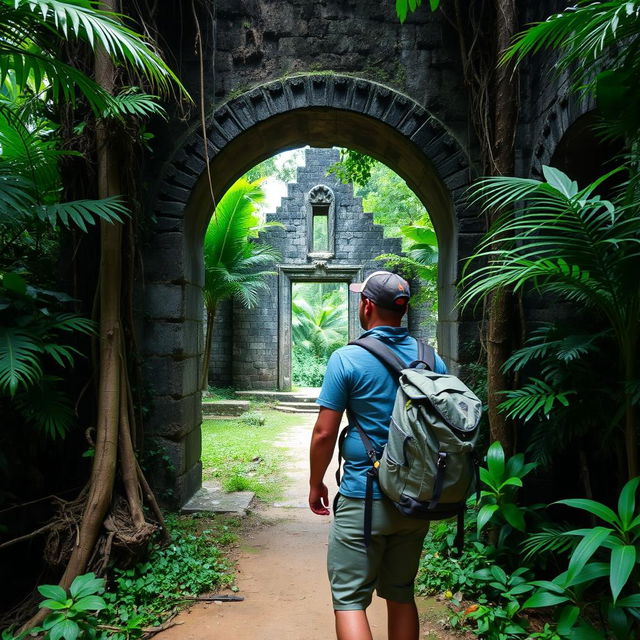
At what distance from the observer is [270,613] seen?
110 inches

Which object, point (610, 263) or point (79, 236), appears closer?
point (610, 263)

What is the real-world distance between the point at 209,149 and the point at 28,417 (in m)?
2.27

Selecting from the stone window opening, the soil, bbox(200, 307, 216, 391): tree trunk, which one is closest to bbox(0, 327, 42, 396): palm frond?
the soil

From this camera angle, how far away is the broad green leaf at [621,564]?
1733 mm

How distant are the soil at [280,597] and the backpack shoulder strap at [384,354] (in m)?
1.53

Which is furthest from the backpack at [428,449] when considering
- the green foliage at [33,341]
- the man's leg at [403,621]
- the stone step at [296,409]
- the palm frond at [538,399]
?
the stone step at [296,409]

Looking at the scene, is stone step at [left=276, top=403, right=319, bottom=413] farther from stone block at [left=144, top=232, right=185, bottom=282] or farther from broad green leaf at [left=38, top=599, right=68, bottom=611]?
broad green leaf at [left=38, top=599, right=68, bottom=611]

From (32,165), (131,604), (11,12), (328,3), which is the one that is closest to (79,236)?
(32,165)

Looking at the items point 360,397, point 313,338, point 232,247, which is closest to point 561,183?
point 360,397

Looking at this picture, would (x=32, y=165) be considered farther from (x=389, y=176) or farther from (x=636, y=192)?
(x=389, y=176)

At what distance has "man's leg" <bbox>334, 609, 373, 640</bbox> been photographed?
1783mm

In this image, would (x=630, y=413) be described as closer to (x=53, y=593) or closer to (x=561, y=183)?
(x=561, y=183)

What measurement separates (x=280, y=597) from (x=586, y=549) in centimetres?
178

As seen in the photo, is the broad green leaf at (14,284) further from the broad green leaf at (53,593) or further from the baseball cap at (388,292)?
the baseball cap at (388,292)
